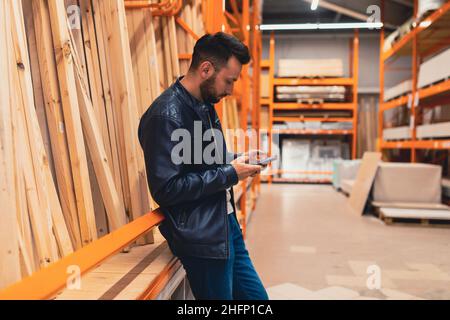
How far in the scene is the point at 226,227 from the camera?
162 centimetres

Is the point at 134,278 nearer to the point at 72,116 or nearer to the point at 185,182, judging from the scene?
the point at 185,182

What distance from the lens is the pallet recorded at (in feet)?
16.3

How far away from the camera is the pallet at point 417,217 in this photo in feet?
16.3

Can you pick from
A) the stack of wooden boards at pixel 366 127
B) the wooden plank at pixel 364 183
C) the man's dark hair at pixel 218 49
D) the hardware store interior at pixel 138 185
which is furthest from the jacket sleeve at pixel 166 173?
the stack of wooden boards at pixel 366 127

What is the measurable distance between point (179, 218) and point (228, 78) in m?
0.71

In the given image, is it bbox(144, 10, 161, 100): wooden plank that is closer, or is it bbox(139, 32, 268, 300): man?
bbox(139, 32, 268, 300): man

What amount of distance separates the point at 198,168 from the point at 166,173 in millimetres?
216

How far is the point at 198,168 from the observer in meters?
1.66

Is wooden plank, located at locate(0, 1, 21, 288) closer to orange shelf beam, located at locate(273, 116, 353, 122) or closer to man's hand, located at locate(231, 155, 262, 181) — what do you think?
man's hand, located at locate(231, 155, 262, 181)

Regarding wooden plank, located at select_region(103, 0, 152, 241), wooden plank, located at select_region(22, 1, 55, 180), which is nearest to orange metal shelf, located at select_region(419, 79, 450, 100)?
wooden plank, located at select_region(103, 0, 152, 241)

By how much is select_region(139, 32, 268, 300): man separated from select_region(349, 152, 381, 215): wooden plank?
4472mm

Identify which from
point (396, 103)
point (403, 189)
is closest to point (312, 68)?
point (396, 103)

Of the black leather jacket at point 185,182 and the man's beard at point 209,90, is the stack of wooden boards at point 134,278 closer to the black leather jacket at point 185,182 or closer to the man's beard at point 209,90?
the black leather jacket at point 185,182

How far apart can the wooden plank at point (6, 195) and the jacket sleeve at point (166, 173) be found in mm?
506
